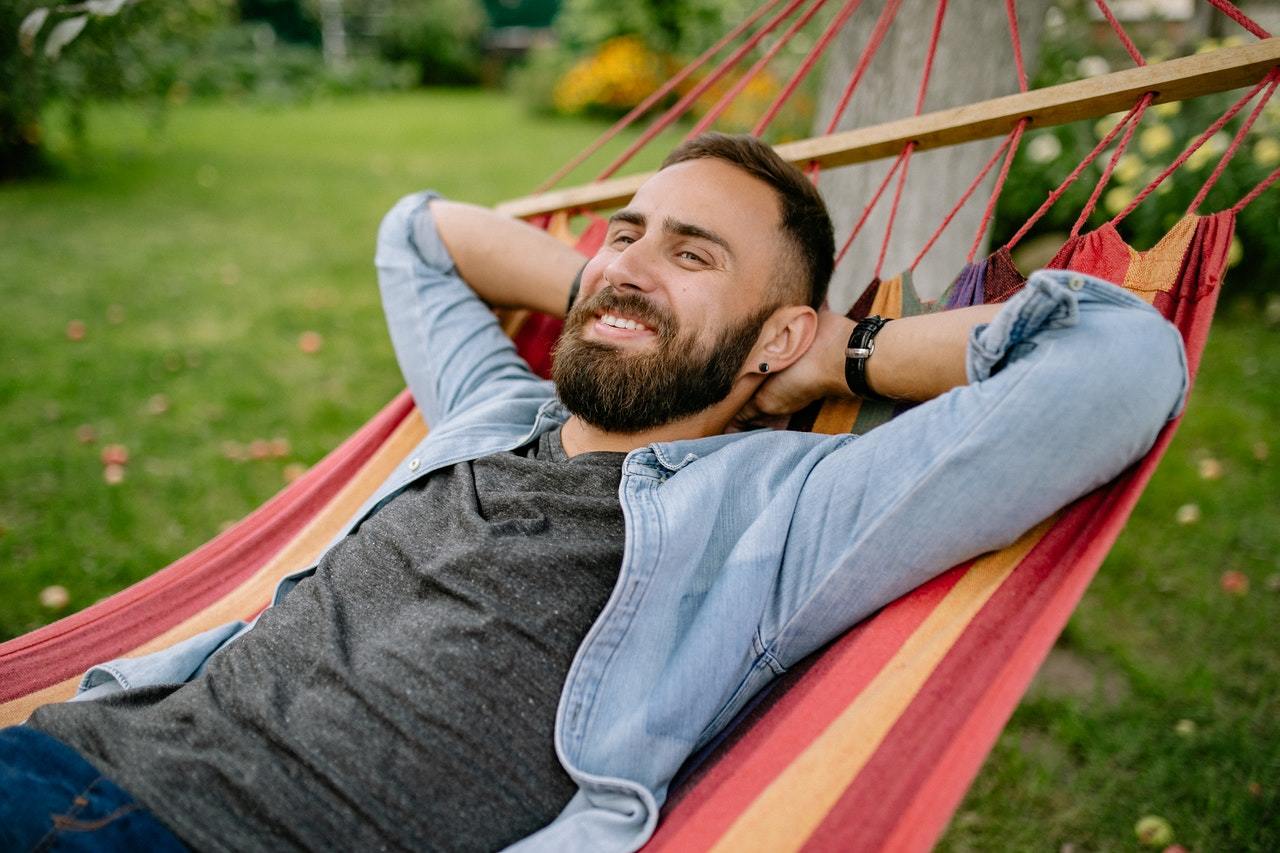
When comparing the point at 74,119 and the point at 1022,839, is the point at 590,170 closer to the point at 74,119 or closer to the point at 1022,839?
the point at 74,119

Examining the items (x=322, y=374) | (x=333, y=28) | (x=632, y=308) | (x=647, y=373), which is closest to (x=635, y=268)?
(x=632, y=308)

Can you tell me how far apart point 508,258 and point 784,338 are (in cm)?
71

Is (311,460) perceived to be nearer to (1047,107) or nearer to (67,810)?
(67,810)

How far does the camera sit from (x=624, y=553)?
1.38m

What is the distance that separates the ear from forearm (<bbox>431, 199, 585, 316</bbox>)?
0.55 m

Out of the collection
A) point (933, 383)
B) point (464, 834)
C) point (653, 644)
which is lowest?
point (464, 834)

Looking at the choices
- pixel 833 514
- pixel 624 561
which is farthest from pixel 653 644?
pixel 833 514

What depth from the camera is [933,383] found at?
1.48m

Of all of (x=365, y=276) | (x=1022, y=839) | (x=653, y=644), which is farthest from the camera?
(x=365, y=276)

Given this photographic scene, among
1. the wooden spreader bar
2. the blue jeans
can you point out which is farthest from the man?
the wooden spreader bar

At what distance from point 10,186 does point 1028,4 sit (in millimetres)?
7187

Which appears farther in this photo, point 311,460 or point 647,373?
point 311,460

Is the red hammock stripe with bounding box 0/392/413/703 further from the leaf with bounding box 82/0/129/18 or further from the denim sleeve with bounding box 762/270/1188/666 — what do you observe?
the denim sleeve with bounding box 762/270/1188/666

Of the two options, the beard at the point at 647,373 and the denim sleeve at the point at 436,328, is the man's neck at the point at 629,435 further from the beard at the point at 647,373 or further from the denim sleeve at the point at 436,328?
the denim sleeve at the point at 436,328
